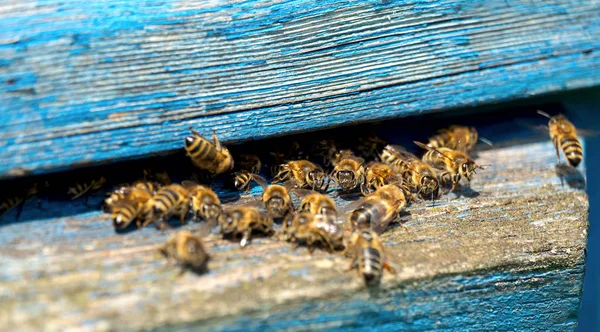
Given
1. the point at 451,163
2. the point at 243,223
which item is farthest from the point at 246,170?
the point at 451,163

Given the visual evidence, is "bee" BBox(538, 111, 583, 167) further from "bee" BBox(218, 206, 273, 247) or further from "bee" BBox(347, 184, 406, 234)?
Answer: "bee" BBox(218, 206, 273, 247)

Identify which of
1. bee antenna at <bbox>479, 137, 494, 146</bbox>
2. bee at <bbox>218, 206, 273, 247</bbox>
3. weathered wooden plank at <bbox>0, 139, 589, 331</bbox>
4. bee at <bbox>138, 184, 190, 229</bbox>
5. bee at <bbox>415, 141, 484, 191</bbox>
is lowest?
weathered wooden plank at <bbox>0, 139, 589, 331</bbox>

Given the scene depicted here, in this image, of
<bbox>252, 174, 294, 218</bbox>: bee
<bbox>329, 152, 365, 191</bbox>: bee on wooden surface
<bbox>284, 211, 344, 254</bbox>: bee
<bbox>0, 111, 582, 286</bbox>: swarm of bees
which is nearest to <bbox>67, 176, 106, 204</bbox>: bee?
<bbox>0, 111, 582, 286</bbox>: swarm of bees

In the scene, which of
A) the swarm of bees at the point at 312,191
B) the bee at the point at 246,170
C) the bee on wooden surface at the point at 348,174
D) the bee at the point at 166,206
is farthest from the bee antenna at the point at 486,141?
the bee at the point at 166,206

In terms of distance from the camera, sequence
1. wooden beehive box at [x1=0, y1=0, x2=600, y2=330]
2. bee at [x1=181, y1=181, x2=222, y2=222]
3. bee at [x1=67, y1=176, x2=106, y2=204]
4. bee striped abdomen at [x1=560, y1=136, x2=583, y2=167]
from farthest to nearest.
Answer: bee striped abdomen at [x1=560, y1=136, x2=583, y2=167] → bee at [x1=67, y1=176, x2=106, y2=204] → bee at [x1=181, y1=181, x2=222, y2=222] → wooden beehive box at [x1=0, y1=0, x2=600, y2=330]

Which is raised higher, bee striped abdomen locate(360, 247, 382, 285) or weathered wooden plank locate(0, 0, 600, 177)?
weathered wooden plank locate(0, 0, 600, 177)

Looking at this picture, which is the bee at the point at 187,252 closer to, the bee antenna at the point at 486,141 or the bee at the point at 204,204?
the bee at the point at 204,204
